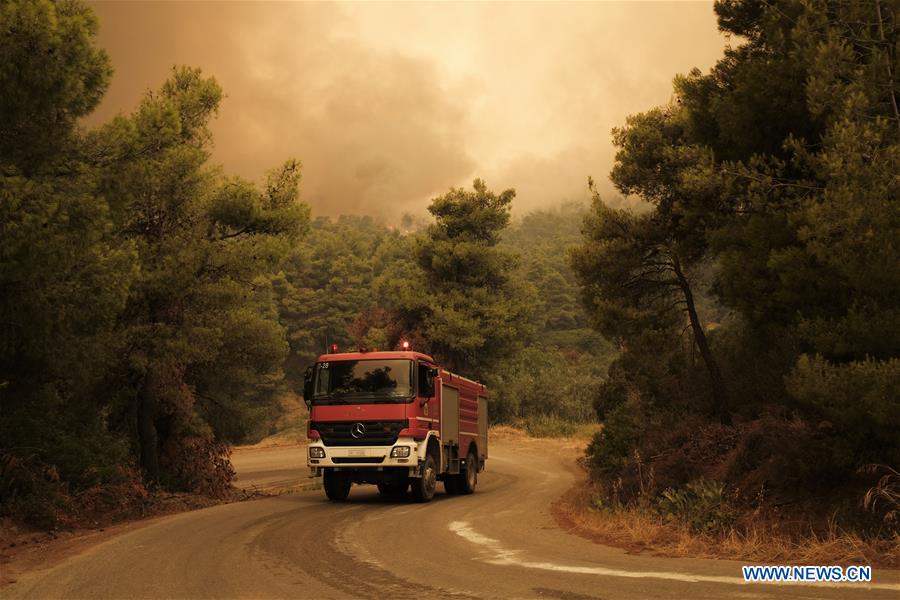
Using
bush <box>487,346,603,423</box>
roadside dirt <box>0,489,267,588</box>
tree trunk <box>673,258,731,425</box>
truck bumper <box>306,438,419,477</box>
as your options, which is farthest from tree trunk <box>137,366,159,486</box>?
bush <box>487,346,603,423</box>

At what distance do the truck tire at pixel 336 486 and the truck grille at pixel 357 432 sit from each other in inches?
45.2

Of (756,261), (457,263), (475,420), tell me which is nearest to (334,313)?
(457,263)

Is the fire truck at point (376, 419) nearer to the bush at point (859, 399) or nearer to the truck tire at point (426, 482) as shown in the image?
the truck tire at point (426, 482)

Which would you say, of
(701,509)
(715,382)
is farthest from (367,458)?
(715,382)

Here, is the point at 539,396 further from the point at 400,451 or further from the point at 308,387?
the point at 400,451

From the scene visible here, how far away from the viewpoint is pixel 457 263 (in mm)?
49688

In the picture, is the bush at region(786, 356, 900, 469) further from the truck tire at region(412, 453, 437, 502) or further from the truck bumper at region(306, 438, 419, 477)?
the truck tire at region(412, 453, 437, 502)

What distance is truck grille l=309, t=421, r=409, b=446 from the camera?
15773mm

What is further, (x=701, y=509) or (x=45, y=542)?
(x=45, y=542)

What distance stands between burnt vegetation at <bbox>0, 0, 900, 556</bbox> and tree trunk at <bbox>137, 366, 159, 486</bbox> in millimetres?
58

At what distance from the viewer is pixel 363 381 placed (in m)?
16.3

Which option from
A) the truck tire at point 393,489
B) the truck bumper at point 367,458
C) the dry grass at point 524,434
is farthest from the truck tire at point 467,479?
the dry grass at point 524,434

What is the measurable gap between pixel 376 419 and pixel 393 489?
5.02 meters

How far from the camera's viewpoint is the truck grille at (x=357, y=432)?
15773 millimetres
